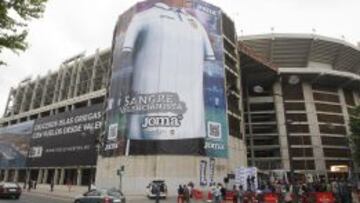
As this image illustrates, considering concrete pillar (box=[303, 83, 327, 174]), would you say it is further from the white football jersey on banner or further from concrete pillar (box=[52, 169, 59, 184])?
concrete pillar (box=[52, 169, 59, 184])

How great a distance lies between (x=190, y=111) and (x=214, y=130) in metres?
4.00

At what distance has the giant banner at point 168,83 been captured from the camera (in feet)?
171

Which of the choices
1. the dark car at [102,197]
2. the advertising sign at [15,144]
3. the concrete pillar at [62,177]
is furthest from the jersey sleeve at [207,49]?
the advertising sign at [15,144]

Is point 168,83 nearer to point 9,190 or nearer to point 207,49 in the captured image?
point 207,49

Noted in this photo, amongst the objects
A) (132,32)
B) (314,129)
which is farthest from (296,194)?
(314,129)

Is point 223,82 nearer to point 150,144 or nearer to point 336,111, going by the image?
point 150,144

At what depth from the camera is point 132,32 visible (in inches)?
2349

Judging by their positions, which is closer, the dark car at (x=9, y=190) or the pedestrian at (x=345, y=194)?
the pedestrian at (x=345, y=194)

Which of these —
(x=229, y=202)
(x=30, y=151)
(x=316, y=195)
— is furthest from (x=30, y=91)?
(x=316, y=195)

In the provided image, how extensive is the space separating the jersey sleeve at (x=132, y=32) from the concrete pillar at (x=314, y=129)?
114 feet

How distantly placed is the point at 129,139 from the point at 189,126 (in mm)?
7414

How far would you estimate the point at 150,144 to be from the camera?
5153 cm

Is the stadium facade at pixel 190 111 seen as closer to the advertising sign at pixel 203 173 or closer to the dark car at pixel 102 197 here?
the advertising sign at pixel 203 173

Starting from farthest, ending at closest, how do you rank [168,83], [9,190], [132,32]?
[132,32] < [168,83] < [9,190]
